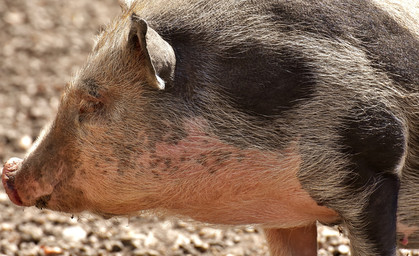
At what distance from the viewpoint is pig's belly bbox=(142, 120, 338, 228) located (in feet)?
12.9

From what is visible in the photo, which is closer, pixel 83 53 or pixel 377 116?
pixel 377 116

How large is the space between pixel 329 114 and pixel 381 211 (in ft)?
1.82

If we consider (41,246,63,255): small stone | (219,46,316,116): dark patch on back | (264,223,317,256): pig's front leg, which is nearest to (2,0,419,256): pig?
(219,46,316,116): dark patch on back

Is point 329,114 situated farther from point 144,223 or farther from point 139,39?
point 144,223

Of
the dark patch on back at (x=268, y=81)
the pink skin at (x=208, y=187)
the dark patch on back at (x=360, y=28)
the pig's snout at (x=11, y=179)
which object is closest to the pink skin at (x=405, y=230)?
the pink skin at (x=208, y=187)

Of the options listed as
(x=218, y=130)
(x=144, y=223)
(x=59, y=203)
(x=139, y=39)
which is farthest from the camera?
(x=144, y=223)

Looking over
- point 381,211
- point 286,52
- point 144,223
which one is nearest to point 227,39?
point 286,52

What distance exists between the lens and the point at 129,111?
3.96m

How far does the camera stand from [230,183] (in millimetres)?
4031

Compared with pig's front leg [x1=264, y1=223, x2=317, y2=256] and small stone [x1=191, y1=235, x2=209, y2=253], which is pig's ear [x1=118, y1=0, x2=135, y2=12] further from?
small stone [x1=191, y1=235, x2=209, y2=253]

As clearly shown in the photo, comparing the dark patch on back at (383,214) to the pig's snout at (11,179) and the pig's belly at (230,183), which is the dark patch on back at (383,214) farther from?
the pig's snout at (11,179)

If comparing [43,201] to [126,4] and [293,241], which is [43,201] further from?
[293,241]

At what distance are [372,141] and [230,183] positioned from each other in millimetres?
754

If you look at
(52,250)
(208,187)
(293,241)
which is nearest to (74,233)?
(52,250)
